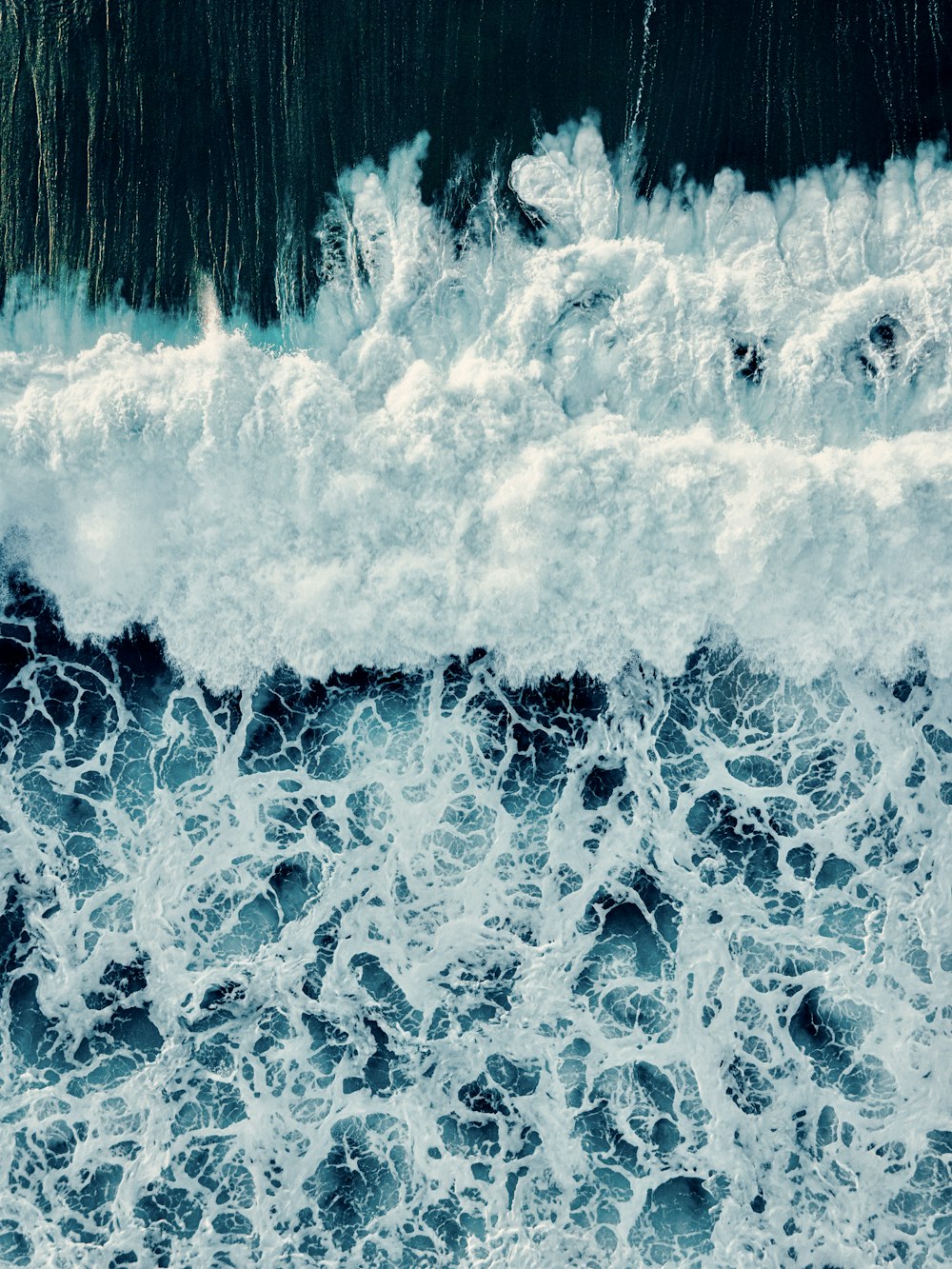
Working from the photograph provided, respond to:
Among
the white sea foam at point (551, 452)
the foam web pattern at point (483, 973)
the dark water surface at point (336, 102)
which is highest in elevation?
the dark water surface at point (336, 102)

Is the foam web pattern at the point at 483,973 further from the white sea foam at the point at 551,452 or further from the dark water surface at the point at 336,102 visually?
the dark water surface at the point at 336,102

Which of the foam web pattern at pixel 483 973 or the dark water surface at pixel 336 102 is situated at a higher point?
the dark water surface at pixel 336 102

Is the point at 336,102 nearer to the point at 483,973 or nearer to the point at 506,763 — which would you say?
the point at 506,763

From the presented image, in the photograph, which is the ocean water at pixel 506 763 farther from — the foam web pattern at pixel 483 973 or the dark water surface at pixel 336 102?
the dark water surface at pixel 336 102

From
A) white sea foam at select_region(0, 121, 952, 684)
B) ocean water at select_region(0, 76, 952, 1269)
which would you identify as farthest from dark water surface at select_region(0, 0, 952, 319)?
ocean water at select_region(0, 76, 952, 1269)

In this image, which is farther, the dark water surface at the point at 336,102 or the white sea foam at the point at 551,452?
the dark water surface at the point at 336,102

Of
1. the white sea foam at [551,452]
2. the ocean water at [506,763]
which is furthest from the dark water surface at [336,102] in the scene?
the ocean water at [506,763]
